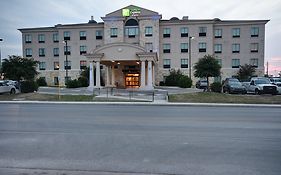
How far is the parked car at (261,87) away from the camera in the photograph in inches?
1033

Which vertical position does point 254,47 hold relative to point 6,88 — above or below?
above

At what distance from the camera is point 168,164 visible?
534cm

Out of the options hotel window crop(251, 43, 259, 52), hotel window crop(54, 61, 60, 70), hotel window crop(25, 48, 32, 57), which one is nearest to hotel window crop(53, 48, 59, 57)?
hotel window crop(54, 61, 60, 70)

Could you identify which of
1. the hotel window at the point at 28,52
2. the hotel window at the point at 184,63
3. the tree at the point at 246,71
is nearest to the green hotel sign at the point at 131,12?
the hotel window at the point at 184,63

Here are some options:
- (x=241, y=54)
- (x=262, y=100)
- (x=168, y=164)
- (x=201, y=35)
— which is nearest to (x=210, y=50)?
(x=201, y=35)

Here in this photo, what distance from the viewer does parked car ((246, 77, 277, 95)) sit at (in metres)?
26.2

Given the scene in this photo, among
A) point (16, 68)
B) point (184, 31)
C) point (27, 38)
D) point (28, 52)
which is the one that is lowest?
point (16, 68)

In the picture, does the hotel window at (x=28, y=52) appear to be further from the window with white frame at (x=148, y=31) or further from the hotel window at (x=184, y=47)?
the hotel window at (x=184, y=47)

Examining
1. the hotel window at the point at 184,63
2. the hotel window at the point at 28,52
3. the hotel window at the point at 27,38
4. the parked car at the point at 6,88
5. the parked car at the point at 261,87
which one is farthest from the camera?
the hotel window at the point at 28,52

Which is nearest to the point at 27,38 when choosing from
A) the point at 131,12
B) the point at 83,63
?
the point at 83,63

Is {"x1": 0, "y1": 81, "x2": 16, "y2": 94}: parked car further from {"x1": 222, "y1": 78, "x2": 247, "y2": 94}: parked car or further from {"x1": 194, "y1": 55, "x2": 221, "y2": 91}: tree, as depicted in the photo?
{"x1": 222, "y1": 78, "x2": 247, "y2": 94}: parked car

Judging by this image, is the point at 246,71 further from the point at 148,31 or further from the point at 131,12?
the point at 131,12

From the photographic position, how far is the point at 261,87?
88.4 ft

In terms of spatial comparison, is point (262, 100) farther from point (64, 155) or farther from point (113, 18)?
point (113, 18)
